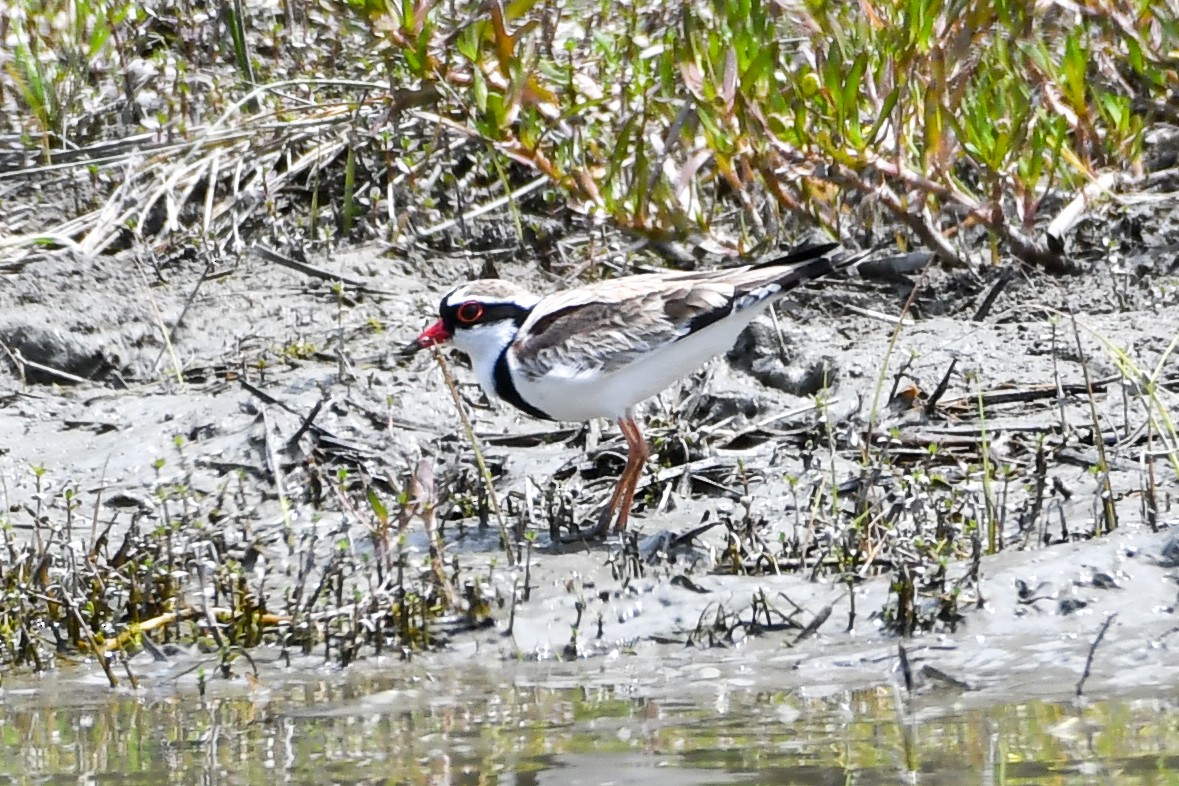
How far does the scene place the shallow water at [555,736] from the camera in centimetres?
385

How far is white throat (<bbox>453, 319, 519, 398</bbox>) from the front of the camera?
639cm

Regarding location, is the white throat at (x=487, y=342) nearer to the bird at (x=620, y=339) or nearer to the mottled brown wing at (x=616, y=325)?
the bird at (x=620, y=339)

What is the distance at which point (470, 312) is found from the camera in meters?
6.43

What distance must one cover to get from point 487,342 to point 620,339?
56 centimetres

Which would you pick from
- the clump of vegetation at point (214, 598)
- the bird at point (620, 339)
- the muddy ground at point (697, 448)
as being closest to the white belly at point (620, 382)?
the bird at point (620, 339)

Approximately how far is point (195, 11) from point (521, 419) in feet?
14.5

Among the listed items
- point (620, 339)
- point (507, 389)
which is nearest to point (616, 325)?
point (620, 339)

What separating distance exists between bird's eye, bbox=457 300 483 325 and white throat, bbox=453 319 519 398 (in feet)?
0.10

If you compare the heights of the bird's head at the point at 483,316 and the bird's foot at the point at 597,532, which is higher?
the bird's head at the point at 483,316

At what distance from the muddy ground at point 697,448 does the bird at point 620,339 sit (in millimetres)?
310

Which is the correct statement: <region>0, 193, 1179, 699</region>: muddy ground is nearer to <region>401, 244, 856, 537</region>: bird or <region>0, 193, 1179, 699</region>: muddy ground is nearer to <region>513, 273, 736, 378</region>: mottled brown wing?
<region>401, 244, 856, 537</region>: bird

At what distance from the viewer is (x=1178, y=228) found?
25.7ft

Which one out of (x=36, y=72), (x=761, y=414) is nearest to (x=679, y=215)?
(x=761, y=414)

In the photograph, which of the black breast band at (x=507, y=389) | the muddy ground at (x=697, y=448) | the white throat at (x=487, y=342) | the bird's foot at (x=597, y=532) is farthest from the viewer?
the white throat at (x=487, y=342)
